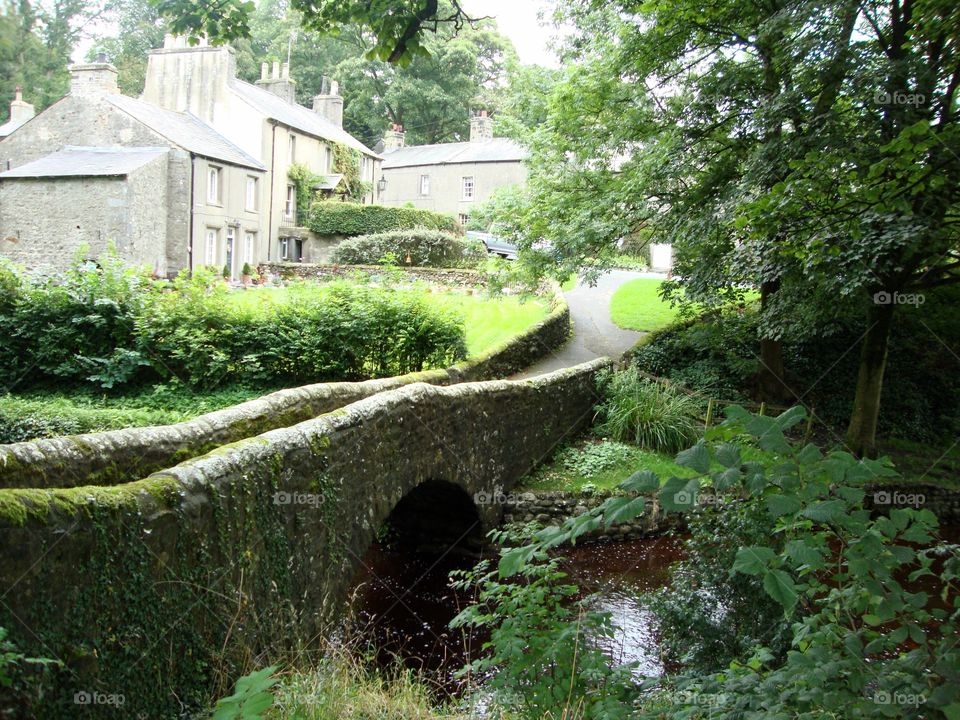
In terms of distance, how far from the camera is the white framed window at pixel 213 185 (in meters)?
34.2

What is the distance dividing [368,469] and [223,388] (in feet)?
27.0

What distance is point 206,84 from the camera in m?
39.4

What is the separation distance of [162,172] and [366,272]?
1129 centimetres

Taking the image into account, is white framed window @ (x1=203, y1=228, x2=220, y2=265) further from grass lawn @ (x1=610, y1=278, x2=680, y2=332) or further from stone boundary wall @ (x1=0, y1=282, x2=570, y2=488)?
stone boundary wall @ (x1=0, y1=282, x2=570, y2=488)

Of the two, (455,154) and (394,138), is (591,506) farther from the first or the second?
(394,138)

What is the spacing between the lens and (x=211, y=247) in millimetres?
35188

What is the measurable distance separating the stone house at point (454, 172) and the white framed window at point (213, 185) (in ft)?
58.7

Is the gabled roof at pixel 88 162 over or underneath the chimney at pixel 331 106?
underneath

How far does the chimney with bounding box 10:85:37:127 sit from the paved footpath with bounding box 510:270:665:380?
97.2 ft

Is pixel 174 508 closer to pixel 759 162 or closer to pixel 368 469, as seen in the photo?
pixel 368 469

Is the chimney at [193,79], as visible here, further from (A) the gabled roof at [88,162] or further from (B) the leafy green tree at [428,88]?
(B) the leafy green tree at [428,88]

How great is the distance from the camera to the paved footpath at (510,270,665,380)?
64.8 ft

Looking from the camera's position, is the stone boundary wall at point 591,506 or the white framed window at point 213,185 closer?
the stone boundary wall at point 591,506

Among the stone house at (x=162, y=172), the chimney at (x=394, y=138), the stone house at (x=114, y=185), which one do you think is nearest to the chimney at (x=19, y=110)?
the stone house at (x=114, y=185)
